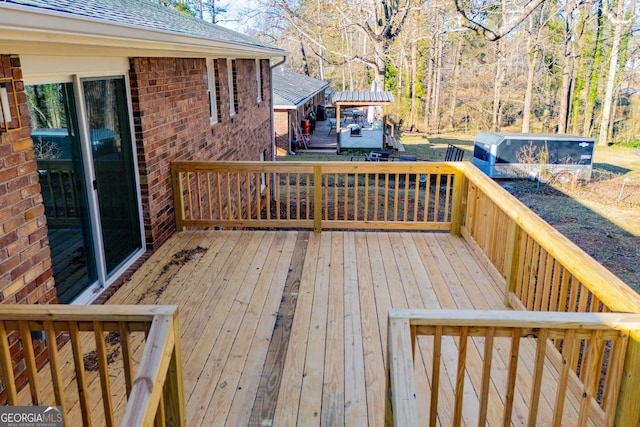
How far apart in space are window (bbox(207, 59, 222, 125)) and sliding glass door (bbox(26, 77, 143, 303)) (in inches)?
111

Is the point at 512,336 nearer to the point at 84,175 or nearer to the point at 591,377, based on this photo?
the point at 591,377

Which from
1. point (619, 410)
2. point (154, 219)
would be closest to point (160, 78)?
point (154, 219)

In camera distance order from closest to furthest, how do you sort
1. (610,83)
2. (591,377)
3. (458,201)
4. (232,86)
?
(591,377) < (458,201) < (232,86) < (610,83)

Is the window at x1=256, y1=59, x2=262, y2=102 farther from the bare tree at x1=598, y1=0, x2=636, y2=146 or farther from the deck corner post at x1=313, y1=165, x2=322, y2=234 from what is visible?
the bare tree at x1=598, y1=0, x2=636, y2=146

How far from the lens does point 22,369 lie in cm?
283

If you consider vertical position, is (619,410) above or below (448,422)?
above

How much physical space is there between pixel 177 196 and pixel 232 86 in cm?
373

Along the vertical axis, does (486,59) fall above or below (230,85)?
A: above

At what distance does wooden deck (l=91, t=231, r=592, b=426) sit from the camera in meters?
2.80

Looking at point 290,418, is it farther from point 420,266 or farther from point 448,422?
point 420,266

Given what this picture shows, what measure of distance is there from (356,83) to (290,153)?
22.6m

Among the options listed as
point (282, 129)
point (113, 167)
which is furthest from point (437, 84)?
point (113, 167)

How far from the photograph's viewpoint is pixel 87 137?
3.83 meters

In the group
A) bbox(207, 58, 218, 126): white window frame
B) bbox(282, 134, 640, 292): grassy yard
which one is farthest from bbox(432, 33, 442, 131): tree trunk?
bbox(207, 58, 218, 126): white window frame
